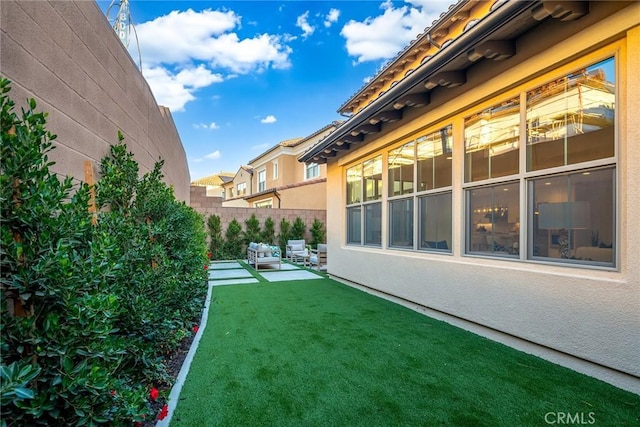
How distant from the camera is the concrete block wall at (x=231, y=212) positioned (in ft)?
48.5

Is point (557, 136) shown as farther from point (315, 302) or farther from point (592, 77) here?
point (315, 302)

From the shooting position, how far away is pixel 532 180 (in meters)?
3.92

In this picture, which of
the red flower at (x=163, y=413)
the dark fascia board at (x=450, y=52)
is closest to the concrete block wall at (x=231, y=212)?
the dark fascia board at (x=450, y=52)

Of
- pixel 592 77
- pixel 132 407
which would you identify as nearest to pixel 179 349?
pixel 132 407

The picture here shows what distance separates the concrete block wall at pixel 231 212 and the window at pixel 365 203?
766 centimetres

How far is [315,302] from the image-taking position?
6641mm

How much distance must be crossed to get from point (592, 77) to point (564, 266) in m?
2.12

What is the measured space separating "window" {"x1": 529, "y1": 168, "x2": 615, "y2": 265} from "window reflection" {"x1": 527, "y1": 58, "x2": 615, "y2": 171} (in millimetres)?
225

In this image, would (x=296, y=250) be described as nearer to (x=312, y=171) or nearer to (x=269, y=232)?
(x=269, y=232)

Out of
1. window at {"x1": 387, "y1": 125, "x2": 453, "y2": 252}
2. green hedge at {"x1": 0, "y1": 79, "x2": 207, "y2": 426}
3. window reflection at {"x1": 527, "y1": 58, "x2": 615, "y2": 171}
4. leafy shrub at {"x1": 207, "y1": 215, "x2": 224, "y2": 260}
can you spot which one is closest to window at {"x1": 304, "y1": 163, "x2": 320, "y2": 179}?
leafy shrub at {"x1": 207, "y1": 215, "x2": 224, "y2": 260}

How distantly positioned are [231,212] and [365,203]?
897 centimetres

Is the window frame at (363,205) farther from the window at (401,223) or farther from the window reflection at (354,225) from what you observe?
the window at (401,223)

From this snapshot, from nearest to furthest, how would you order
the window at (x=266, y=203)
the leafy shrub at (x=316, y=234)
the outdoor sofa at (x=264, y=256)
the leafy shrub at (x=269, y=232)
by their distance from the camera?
the outdoor sofa at (x=264, y=256) < the leafy shrub at (x=269, y=232) < the leafy shrub at (x=316, y=234) < the window at (x=266, y=203)

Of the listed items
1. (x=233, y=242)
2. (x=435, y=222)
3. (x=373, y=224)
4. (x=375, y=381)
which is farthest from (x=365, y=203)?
(x=233, y=242)
